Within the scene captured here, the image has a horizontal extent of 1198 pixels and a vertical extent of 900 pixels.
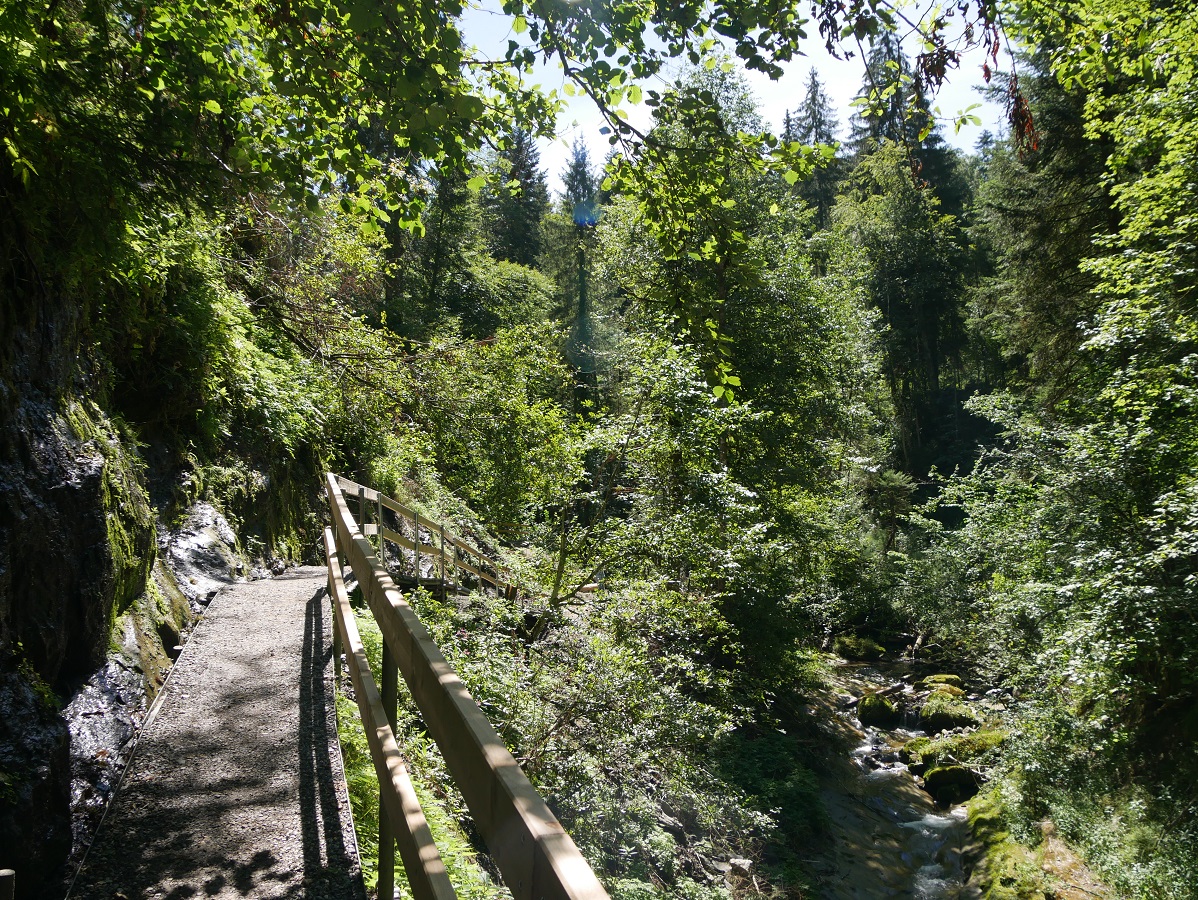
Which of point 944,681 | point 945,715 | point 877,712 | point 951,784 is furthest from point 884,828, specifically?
point 944,681

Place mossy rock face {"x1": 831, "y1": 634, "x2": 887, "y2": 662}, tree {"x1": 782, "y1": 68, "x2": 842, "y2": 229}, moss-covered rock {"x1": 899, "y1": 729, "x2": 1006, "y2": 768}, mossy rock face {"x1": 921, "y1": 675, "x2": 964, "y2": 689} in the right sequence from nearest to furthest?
moss-covered rock {"x1": 899, "y1": 729, "x2": 1006, "y2": 768} → mossy rock face {"x1": 921, "y1": 675, "x2": 964, "y2": 689} → mossy rock face {"x1": 831, "y1": 634, "x2": 887, "y2": 662} → tree {"x1": 782, "y1": 68, "x2": 842, "y2": 229}

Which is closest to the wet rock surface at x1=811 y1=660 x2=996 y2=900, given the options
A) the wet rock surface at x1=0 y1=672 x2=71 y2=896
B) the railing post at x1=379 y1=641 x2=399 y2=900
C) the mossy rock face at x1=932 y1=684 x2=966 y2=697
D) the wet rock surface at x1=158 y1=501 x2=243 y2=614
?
the mossy rock face at x1=932 y1=684 x2=966 y2=697

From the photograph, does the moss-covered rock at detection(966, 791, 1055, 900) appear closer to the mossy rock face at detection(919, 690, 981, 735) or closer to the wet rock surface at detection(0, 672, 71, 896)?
the mossy rock face at detection(919, 690, 981, 735)

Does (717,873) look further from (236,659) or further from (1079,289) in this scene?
(1079,289)

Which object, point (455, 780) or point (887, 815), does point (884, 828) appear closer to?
point (887, 815)

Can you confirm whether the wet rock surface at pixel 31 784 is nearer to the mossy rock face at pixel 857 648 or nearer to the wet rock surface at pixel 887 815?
the wet rock surface at pixel 887 815

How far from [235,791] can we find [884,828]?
13.1 metres

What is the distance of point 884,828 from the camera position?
1361 cm

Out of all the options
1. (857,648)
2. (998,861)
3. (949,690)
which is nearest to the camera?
(998,861)

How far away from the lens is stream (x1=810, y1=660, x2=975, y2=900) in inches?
462

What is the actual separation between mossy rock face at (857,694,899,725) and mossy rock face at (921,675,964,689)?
1.84 metres

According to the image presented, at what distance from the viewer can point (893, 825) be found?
13742 millimetres

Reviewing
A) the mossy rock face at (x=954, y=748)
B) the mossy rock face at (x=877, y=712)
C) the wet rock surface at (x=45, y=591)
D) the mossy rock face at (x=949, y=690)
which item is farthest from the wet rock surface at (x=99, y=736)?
the mossy rock face at (x=949, y=690)

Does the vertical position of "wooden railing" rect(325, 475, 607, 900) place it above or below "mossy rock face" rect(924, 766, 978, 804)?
above
